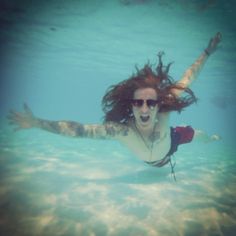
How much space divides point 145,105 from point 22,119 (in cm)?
303

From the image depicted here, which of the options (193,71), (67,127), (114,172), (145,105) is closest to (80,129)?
(67,127)

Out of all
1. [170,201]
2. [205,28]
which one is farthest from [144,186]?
[205,28]

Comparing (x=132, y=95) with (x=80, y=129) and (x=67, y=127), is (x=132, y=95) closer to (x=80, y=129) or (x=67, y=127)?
(x=80, y=129)

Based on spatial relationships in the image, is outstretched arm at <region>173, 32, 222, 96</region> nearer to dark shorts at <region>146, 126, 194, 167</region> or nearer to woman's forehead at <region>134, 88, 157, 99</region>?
woman's forehead at <region>134, 88, 157, 99</region>

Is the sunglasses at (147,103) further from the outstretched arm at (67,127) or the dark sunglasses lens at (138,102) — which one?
the outstretched arm at (67,127)

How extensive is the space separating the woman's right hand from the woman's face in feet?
8.56

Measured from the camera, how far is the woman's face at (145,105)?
5906mm

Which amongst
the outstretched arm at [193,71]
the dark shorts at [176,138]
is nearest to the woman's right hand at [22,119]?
the dark shorts at [176,138]

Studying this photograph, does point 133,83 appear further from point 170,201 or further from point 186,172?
point 186,172

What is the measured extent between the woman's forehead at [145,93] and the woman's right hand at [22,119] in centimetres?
270

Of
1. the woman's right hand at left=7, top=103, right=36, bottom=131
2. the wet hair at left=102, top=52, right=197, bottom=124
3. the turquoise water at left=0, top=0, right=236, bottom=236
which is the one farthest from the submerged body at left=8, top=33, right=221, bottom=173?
the turquoise water at left=0, top=0, right=236, bottom=236

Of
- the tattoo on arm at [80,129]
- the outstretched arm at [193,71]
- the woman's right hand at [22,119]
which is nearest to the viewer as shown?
the woman's right hand at [22,119]

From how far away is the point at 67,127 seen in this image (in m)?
5.57

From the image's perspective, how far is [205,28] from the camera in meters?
16.6
